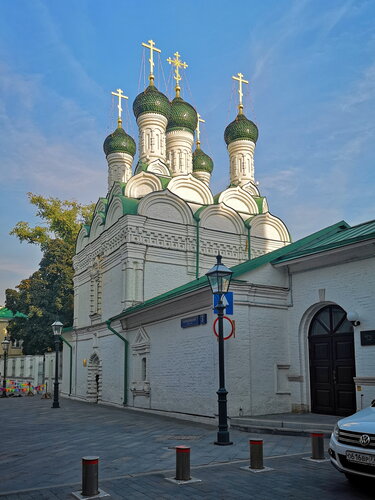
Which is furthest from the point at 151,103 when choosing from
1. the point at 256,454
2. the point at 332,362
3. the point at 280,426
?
the point at 256,454

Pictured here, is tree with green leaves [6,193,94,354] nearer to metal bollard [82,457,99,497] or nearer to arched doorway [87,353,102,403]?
arched doorway [87,353,102,403]

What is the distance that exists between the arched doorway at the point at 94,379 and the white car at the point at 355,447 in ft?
57.6

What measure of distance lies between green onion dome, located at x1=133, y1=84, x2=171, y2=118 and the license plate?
22859 mm

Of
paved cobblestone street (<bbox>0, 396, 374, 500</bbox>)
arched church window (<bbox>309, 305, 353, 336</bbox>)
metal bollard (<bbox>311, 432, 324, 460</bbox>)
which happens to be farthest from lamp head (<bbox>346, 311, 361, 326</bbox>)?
metal bollard (<bbox>311, 432, 324, 460</bbox>)

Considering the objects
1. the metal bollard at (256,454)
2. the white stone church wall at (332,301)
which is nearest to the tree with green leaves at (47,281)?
the white stone church wall at (332,301)

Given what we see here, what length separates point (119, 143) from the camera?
1174 inches

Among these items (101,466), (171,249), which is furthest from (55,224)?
(101,466)

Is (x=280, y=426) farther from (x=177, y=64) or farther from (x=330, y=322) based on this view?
(x=177, y=64)

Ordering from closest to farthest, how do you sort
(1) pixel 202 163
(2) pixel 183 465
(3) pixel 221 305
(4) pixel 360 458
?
(4) pixel 360 458 → (2) pixel 183 465 → (3) pixel 221 305 → (1) pixel 202 163

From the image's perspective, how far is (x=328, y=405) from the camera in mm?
12906

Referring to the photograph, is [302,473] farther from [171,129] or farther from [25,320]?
[25,320]

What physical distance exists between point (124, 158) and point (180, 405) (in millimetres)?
17951

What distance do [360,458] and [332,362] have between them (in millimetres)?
7209

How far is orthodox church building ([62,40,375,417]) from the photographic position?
13.2 metres
